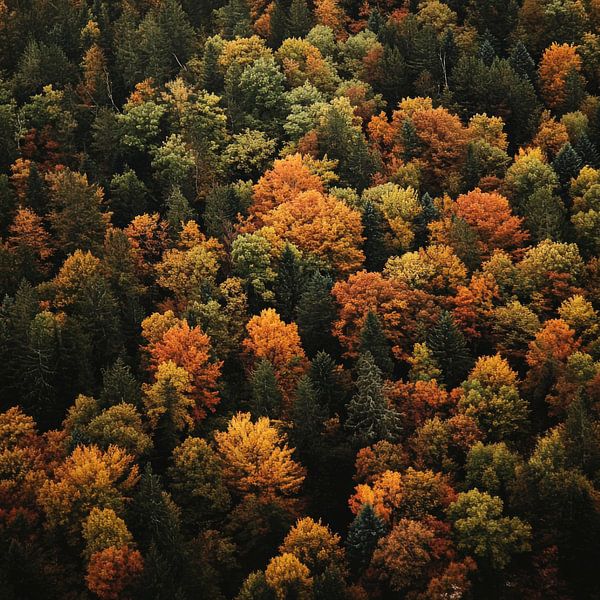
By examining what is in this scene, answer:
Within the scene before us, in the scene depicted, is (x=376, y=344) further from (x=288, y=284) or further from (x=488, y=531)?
(x=488, y=531)

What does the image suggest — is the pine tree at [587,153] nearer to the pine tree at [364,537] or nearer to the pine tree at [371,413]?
the pine tree at [371,413]

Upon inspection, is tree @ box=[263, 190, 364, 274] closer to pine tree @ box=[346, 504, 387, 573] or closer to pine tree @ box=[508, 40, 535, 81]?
pine tree @ box=[346, 504, 387, 573]

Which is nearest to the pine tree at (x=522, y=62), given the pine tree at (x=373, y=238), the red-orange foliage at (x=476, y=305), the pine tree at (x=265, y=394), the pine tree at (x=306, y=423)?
the pine tree at (x=373, y=238)

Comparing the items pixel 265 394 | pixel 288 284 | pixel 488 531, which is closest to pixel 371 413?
pixel 265 394

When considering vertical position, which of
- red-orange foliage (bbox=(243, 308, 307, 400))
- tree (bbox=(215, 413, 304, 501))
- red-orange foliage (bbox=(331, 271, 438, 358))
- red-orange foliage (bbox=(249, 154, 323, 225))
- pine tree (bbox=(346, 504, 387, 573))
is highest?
red-orange foliage (bbox=(249, 154, 323, 225))

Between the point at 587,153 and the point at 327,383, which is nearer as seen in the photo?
the point at 327,383

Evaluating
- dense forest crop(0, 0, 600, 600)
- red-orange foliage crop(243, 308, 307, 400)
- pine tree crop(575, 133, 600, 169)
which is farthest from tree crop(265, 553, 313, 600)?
pine tree crop(575, 133, 600, 169)

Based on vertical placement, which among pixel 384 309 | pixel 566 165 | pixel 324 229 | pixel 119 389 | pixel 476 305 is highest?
pixel 566 165
